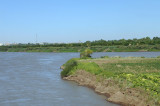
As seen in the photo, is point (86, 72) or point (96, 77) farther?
point (86, 72)

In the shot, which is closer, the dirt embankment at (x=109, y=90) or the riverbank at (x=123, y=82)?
the riverbank at (x=123, y=82)

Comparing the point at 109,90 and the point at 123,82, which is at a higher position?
the point at 123,82

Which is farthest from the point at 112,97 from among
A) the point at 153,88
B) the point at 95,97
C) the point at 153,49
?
the point at 153,49

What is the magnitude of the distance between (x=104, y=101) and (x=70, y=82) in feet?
41.1

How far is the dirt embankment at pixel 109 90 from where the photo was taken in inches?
866

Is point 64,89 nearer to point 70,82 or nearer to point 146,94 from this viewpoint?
point 70,82

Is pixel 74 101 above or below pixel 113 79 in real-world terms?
below

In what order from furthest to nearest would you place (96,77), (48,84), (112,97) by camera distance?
1. (48,84)
2. (96,77)
3. (112,97)

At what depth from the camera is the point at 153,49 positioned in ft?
447

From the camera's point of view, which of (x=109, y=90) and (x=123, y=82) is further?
(x=109, y=90)

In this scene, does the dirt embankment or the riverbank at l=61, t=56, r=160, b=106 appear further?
the dirt embankment

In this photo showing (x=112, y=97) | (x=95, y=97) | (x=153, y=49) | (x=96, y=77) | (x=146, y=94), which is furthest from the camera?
(x=153, y=49)

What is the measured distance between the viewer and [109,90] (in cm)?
2720

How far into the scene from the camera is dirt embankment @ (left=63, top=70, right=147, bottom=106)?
72.1 feet
